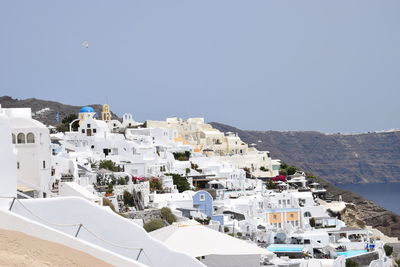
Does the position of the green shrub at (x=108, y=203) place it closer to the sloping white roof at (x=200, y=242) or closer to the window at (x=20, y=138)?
the window at (x=20, y=138)

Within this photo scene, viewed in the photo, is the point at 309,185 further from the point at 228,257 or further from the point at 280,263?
the point at 228,257

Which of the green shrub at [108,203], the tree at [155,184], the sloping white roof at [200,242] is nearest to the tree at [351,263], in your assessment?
the green shrub at [108,203]

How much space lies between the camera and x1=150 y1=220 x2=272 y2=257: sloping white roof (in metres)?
17.1

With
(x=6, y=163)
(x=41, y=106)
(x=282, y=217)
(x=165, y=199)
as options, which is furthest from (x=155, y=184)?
(x=41, y=106)

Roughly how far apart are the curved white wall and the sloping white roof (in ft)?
10.9

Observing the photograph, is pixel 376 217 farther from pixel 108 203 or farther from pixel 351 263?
pixel 108 203

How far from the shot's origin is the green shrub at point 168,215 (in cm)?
3161

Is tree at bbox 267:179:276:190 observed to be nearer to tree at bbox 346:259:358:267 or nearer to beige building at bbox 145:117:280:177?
beige building at bbox 145:117:280:177

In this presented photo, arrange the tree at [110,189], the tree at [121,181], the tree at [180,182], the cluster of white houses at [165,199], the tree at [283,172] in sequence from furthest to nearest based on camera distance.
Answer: the tree at [283,172] → the tree at [180,182] → the tree at [121,181] → the tree at [110,189] → the cluster of white houses at [165,199]

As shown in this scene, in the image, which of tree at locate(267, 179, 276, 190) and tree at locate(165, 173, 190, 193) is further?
tree at locate(267, 179, 276, 190)

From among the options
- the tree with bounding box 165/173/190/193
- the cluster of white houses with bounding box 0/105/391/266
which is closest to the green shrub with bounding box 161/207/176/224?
the cluster of white houses with bounding box 0/105/391/266

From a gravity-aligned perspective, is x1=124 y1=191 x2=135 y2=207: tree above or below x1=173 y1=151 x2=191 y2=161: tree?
below

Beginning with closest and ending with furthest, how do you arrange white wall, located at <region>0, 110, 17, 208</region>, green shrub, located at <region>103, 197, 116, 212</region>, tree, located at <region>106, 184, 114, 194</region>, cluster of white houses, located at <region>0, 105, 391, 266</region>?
1. white wall, located at <region>0, 110, 17, 208</region>
2. cluster of white houses, located at <region>0, 105, 391, 266</region>
3. green shrub, located at <region>103, 197, 116, 212</region>
4. tree, located at <region>106, 184, 114, 194</region>

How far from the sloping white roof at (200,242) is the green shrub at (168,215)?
1339 cm
